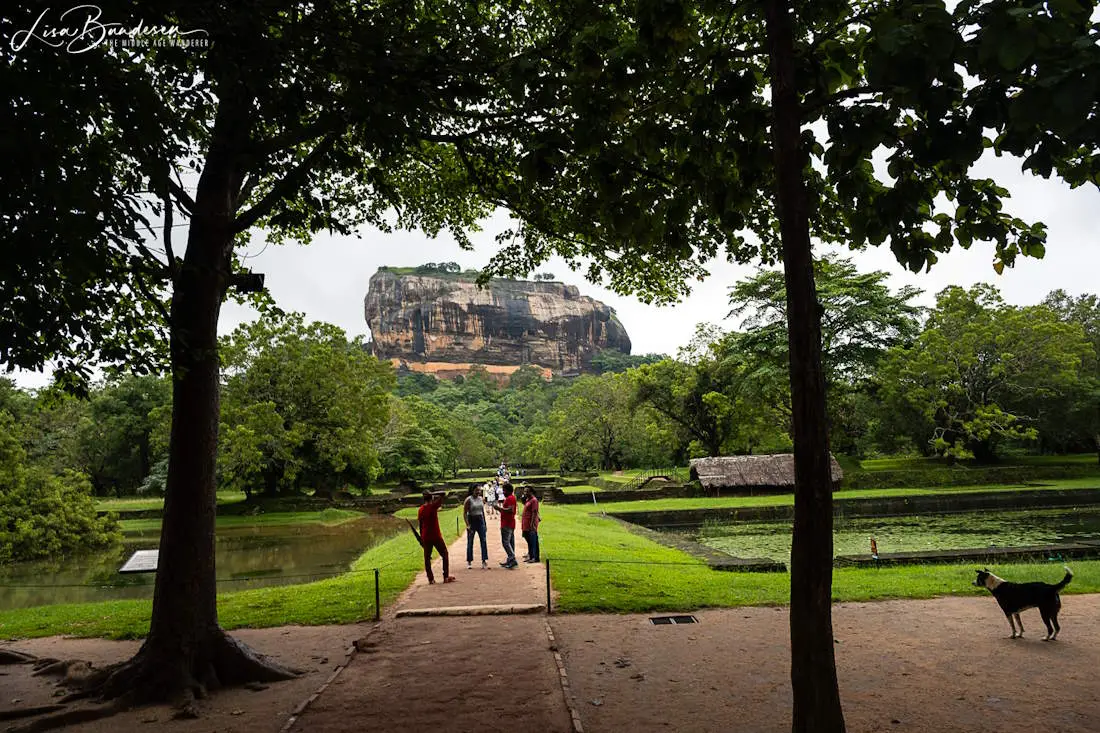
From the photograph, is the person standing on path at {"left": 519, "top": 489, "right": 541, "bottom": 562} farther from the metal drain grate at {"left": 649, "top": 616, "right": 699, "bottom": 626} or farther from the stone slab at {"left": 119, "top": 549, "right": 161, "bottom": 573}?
the stone slab at {"left": 119, "top": 549, "right": 161, "bottom": 573}

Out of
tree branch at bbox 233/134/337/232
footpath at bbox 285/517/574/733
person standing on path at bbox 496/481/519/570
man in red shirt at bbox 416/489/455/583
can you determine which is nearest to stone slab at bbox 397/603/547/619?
Result: footpath at bbox 285/517/574/733

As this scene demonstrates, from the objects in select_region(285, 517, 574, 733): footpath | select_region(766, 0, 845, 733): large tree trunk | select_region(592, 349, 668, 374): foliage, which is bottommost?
select_region(285, 517, 574, 733): footpath

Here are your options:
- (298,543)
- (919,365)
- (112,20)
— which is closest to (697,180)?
(112,20)

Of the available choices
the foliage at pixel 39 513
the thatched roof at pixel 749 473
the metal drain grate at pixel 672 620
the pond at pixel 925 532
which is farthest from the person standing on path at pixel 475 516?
the thatched roof at pixel 749 473

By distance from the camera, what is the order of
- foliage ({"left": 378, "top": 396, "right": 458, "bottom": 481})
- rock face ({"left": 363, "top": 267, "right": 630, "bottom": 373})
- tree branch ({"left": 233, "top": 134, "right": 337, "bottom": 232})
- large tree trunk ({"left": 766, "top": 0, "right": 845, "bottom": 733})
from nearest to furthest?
large tree trunk ({"left": 766, "top": 0, "right": 845, "bottom": 733}) → tree branch ({"left": 233, "top": 134, "right": 337, "bottom": 232}) → foliage ({"left": 378, "top": 396, "right": 458, "bottom": 481}) → rock face ({"left": 363, "top": 267, "right": 630, "bottom": 373})

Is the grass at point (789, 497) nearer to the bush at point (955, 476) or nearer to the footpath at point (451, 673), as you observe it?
the bush at point (955, 476)

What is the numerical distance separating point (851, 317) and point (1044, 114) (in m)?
31.4

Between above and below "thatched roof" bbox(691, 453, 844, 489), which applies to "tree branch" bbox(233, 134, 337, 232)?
above

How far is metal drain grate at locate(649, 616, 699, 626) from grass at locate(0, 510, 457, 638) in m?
3.39

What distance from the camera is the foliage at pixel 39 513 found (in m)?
15.0

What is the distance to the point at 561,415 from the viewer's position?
4778 cm

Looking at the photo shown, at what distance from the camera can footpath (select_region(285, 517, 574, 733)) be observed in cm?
447

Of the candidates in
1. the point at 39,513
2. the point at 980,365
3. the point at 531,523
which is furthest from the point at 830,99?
the point at 980,365

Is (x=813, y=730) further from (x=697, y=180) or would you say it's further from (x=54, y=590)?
(x=54, y=590)
